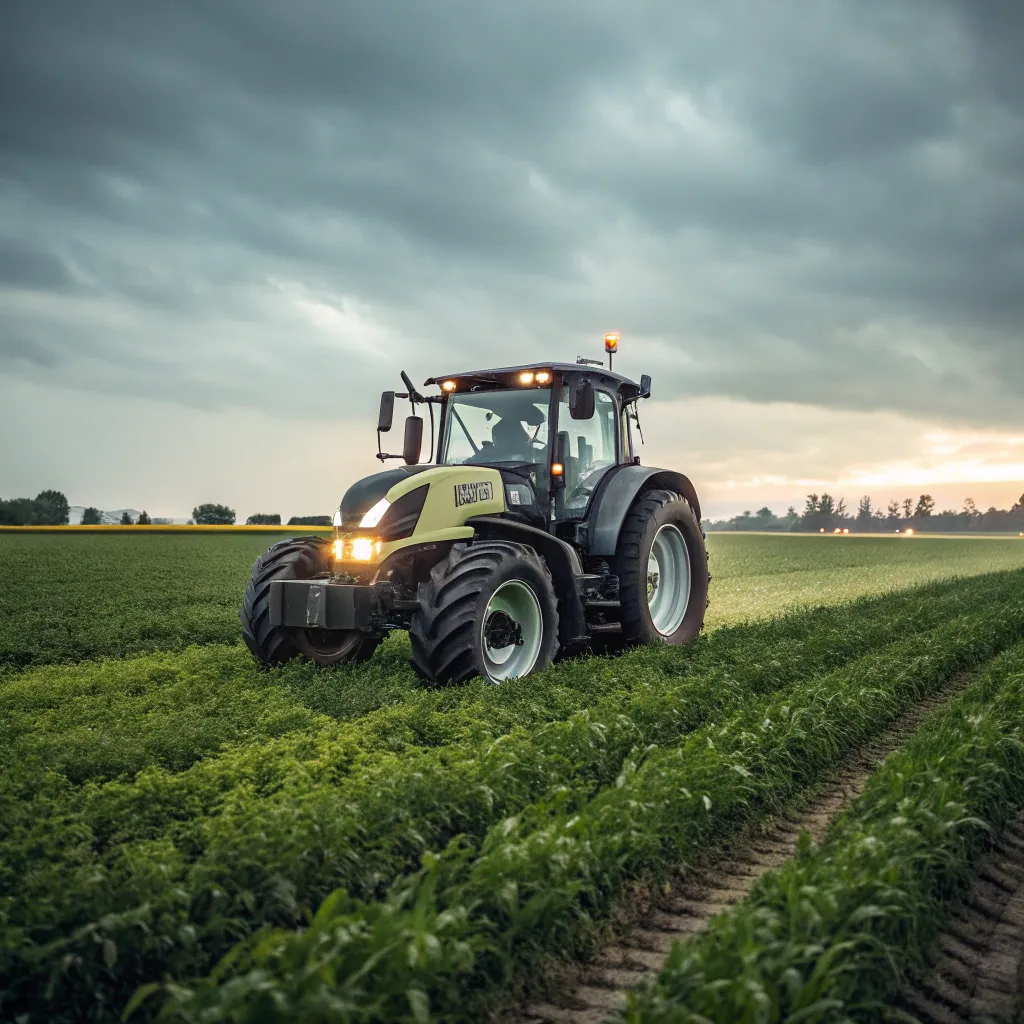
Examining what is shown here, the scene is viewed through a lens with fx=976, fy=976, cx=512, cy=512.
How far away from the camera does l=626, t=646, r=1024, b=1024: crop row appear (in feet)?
10.0

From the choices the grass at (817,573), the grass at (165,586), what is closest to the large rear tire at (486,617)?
the grass at (165,586)

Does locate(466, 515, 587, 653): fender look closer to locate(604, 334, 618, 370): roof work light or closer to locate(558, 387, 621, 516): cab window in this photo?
locate(558, 387, 621, 516): cab window

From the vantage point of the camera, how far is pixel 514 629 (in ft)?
26.0

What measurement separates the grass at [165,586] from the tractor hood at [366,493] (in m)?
3.82

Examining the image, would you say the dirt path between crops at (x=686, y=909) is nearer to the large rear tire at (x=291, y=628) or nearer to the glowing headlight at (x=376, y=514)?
the glowing headlight at (x=376, y=514)

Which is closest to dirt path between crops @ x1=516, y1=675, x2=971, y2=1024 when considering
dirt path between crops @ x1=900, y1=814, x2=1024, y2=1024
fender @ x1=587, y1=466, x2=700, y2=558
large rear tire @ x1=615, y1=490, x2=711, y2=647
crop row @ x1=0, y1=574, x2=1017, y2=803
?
dirt path between crops @ x1=900, y1=814, x2=1024, y2=1024

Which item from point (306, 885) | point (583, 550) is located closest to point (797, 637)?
point (583, 550)

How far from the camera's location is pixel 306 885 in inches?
152

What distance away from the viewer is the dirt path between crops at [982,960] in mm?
3410

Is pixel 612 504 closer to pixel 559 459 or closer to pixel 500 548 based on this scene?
pixel 559 459

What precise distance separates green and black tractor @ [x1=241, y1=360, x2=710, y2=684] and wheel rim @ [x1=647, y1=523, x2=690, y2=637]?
0.05 ft

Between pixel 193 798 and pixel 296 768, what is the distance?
1.88 ft

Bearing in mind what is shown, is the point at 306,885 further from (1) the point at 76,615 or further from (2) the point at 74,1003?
(1) the point at 76,615

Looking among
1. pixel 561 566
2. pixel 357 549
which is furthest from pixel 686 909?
pixel 561 566
